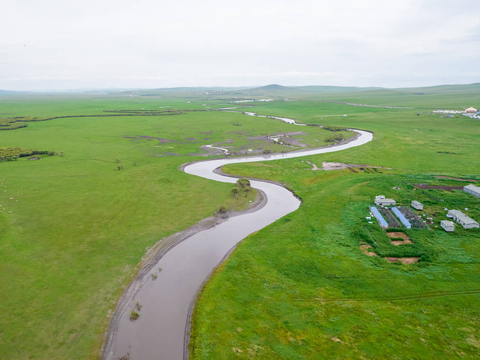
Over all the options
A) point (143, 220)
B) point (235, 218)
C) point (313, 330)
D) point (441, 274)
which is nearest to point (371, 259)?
point (441, 274)

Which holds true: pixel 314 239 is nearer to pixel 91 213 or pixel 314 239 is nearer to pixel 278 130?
pixel 91 213

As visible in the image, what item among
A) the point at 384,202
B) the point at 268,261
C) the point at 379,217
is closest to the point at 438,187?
the point at 384,202

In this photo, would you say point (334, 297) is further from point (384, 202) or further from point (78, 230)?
point (78, 230)

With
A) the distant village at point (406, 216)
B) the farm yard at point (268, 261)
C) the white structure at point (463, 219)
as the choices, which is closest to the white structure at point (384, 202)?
the distant village at point (406, 216)

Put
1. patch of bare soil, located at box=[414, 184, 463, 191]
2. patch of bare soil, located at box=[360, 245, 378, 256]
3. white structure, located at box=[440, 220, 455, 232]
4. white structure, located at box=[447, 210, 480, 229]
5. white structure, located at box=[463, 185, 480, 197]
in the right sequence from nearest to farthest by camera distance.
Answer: patch of bare soil, located at box=[360, 245, 378, 256] → white structure, located at box=[440, 220, 455, 232] → white structure, located at box=[447, 210, 480, 229] → white structure, located at box=[463, 185, 480, 197] → patch of bare soil, located at box=[414, 184, 463, 191]

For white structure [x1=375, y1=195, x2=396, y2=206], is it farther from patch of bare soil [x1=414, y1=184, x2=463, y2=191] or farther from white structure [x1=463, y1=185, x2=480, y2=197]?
white structure [x1=463, y1=185, x2=480, y2=197]

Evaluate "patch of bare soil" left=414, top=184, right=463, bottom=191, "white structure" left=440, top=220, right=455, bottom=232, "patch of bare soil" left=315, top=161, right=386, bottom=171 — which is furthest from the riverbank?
"patch of bare soil" left=414, top=184, right=463, bottom=191
